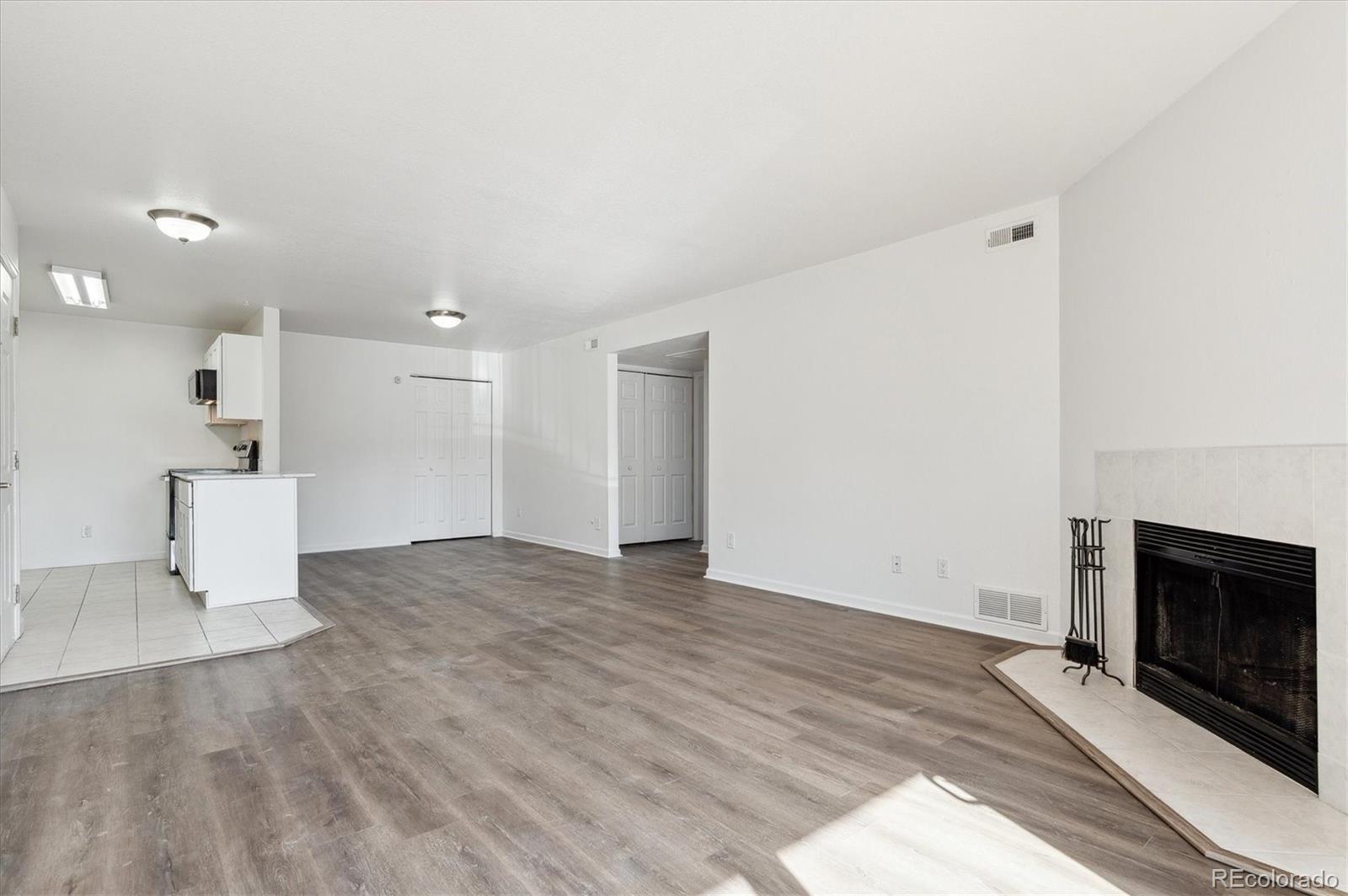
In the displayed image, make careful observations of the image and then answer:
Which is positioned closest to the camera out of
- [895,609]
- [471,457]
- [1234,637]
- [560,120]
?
[1234,637]

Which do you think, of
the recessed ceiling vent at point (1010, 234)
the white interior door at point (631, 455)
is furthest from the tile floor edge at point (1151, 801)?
the white interior door at point (631, 455)

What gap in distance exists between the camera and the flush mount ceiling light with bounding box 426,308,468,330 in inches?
262

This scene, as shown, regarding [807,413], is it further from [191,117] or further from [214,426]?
[214,426]

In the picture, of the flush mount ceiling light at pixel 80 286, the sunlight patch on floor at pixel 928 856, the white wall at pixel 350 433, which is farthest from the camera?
the white wall at pixel 350 433

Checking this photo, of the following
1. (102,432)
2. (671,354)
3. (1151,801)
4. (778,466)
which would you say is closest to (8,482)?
(102,432)

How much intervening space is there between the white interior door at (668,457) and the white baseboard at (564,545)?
1.01 metres

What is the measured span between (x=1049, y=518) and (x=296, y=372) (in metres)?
7.89

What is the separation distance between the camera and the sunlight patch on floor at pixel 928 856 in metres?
1.70

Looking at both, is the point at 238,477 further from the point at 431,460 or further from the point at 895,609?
the point at 895,609

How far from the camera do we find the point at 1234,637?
2574 millimetres

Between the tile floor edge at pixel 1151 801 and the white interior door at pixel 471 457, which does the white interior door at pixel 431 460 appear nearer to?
the white interior door at pixel 471 457

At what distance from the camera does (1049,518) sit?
3844 millimetres

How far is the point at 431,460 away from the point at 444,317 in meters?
2.80

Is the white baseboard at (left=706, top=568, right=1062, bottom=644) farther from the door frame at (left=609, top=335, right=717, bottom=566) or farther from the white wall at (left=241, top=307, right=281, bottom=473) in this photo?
the white wall at (left=241, top=307, right=281, bottom=473)
